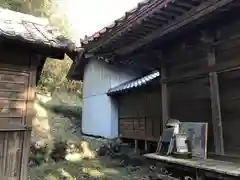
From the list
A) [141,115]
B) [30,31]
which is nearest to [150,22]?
[30,31]

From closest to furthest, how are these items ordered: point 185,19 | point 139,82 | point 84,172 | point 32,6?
1. point 185,19
2. point 84,172
3. point 139,82
4. point 32,6

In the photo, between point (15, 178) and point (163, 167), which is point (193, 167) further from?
point (15, 178)

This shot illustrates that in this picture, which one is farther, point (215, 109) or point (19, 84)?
point (215, 109)

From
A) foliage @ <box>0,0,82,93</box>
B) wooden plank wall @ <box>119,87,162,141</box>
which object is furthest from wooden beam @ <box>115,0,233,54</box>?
foliage @ <box>0,0,82,93</box>

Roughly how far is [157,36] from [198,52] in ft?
3.21

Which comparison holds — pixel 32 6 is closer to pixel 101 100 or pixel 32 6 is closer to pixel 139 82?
pixel 101 100

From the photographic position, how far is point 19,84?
Answer: 4.55 meters

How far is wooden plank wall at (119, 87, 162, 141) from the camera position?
33.8ft

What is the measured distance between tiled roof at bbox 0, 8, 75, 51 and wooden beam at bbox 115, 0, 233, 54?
2.21m

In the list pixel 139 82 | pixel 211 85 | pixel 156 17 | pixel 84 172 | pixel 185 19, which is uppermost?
pixel 156 17

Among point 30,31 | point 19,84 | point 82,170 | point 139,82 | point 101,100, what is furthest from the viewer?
point 101,100

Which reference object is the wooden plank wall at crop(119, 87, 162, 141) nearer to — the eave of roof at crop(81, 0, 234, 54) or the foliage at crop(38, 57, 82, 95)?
the eave of roof at crop(81, 0, 234, 54)

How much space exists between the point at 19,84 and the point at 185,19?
330 centimetres

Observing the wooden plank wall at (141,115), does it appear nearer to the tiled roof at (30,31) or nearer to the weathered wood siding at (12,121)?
the tiled roof at (30,31)
